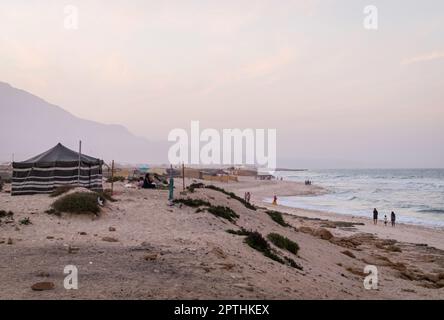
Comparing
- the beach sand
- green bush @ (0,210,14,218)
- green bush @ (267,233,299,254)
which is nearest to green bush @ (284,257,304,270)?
the beach sand

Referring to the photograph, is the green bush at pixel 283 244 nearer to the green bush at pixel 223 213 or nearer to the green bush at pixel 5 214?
the green bush at pixel 223 213

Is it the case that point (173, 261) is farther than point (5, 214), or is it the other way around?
point (5, 214)

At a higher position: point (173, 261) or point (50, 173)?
point (50, 173)

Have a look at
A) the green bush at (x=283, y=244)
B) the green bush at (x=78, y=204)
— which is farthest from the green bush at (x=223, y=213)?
the green bush at (x=78, y=204)

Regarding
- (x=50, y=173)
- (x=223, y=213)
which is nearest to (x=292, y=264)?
(x=223, y=213)

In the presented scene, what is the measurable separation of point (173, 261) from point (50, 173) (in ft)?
47.9

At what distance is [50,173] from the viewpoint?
20688mm

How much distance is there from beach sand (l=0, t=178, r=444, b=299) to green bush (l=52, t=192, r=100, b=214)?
32 centimetres

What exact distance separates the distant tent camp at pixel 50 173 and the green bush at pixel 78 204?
663cm

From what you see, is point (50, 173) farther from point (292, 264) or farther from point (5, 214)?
point (292, 264)

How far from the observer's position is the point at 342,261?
1464 cm

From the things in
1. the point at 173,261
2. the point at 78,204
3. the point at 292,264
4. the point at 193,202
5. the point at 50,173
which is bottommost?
the point at 292,264
